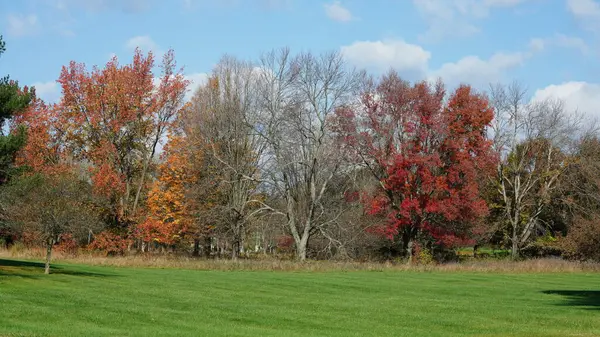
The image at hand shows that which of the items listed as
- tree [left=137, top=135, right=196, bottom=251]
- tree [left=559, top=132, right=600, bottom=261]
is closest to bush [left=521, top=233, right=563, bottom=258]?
tree [left=559, top=132, right=600, bottom=261]

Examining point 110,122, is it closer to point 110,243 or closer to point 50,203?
point 110,243

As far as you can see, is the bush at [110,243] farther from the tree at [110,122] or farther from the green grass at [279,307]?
the green grass at [279,307]

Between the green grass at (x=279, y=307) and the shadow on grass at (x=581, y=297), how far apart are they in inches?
1.6

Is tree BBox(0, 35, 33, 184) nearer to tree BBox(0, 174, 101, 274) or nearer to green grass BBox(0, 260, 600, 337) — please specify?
tree BBox(0, 174, 101, 274)

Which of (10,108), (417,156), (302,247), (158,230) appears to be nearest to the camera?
(10,108)

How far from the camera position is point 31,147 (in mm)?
53188

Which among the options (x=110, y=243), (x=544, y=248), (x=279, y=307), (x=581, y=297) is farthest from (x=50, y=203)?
(x=544, y=248)

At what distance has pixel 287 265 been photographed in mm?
44500

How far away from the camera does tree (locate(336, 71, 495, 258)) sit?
50844 mm

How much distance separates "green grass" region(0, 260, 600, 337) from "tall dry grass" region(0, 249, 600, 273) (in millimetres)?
8986

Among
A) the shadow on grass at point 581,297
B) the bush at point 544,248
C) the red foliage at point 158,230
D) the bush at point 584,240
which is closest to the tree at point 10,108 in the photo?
the shadow on grass at point 581,297

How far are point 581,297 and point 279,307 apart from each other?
13916 millimetres

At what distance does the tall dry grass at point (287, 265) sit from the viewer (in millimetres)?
44191

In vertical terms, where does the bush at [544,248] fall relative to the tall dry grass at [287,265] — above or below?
above
